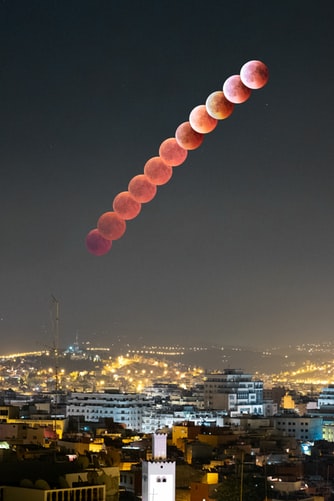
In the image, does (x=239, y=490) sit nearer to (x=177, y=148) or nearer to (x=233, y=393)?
(x=177, y=148)

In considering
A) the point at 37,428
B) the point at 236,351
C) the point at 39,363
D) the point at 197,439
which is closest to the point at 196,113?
the point at 37,428

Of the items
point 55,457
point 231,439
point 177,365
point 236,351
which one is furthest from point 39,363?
point 55,457

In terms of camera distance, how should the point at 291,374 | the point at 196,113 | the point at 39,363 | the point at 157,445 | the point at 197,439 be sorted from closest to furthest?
the point at 196,113 < the point at 157,445 < the point at 197,439 < the point at 39,363 < the point at 291,374

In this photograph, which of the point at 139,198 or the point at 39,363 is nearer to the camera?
the point at 139,198

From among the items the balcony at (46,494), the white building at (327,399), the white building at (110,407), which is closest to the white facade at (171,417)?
the white building at (110,407)

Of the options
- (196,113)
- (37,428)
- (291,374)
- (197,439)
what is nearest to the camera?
(196,113)

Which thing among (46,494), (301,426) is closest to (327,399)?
(301,426)

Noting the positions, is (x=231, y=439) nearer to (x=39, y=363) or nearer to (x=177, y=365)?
(x=39, y=363)

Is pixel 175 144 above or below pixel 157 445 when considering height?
above
